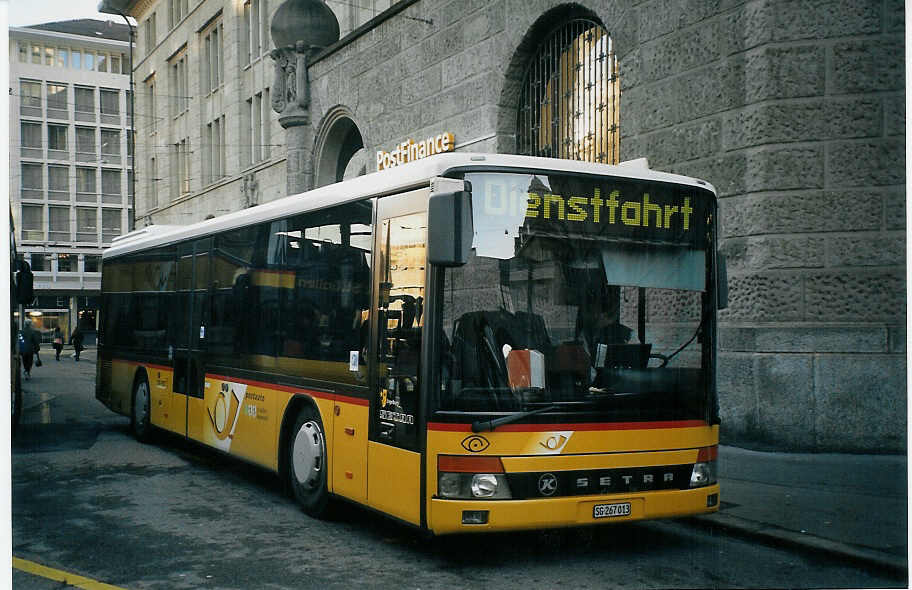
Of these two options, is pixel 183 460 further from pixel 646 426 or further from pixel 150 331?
pixel 646 426

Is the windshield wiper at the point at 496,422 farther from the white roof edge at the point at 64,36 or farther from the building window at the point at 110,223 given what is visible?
the building window at the point at 110,223

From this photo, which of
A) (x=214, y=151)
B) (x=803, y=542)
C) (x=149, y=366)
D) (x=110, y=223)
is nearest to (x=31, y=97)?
(x=149, y=366)

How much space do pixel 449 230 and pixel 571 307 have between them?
960 millimetres

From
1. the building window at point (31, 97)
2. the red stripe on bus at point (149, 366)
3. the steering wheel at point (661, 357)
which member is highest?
the building window at point (31, 97)

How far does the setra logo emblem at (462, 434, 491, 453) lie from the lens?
6332 millimetres

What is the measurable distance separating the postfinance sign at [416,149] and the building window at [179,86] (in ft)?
66.3

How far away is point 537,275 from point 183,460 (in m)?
6.40

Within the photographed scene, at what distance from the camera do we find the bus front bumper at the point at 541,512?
6297 mm

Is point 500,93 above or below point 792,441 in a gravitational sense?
above

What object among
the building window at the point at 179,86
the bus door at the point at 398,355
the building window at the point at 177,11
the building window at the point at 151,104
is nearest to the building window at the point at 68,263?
the building window at the point at 151,104

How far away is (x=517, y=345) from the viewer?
636cm

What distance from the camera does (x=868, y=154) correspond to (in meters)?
11.1

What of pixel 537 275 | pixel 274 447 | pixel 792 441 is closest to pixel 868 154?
pixel 792 441

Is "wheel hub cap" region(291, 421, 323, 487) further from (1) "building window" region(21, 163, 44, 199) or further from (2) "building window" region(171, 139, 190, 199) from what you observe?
(2) "building window" region(171, 139, 190, 199)
